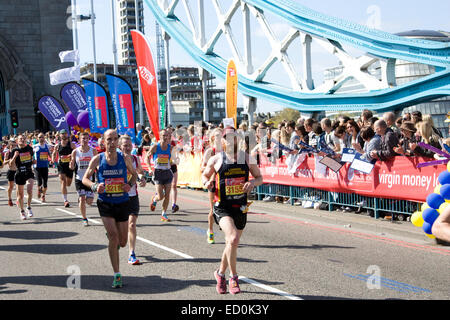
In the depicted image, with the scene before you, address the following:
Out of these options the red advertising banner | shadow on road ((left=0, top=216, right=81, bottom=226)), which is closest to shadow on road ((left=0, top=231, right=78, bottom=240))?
shadow on road ((left=0, top=216, right=81, bottom=226))

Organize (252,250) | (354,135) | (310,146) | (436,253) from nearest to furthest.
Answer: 1. (436,253)
2. (252,250)
3. (354,135)
4. (310,146)

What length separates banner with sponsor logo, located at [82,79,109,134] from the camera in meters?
23.1

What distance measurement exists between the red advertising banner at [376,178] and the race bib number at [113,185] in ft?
19.1

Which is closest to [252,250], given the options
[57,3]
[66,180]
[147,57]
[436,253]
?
[436,253]

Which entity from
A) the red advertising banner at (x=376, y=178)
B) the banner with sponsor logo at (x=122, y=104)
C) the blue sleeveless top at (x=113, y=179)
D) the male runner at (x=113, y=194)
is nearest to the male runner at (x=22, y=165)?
the banner with sponsor logo at (x=122, y=104)

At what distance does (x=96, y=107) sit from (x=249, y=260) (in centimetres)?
1612

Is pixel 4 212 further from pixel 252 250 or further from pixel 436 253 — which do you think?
pixel 436 253

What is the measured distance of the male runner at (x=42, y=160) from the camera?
53.6 feet

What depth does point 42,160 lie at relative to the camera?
16812mm

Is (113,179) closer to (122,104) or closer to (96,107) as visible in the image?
(122,104)

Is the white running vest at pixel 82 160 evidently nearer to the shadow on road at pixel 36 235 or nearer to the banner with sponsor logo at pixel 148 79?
the shadow on road at pixel 36 235

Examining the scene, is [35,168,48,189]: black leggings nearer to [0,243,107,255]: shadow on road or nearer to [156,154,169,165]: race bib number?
[156,154,169,165]: race bib number

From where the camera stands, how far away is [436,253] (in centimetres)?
886
